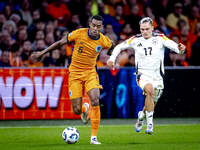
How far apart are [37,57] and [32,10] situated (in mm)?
6153

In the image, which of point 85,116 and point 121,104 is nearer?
point 85,116

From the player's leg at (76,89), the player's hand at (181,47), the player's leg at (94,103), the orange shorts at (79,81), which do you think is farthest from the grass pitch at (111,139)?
the player's hand at (181,47)

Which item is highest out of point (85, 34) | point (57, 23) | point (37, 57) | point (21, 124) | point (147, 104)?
point (57, 23)

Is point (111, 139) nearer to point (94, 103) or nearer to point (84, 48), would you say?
point (94, 103)

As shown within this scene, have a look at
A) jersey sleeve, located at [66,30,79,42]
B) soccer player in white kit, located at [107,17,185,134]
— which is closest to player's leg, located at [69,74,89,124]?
jersey sleeve, located at [66,30,79,42]

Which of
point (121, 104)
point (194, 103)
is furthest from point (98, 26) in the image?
point (194, 103)

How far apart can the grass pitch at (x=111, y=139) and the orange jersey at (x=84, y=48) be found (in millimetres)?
1345

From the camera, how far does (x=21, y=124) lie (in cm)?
970

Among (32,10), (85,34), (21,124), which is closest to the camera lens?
(85,34)

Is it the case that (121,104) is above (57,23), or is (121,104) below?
below

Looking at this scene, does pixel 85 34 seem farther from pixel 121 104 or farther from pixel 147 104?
pixel 121 104

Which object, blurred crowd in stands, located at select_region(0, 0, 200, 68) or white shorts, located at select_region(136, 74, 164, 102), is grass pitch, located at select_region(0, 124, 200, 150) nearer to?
white shorts, located at select_region(136, 74, 164, 102)

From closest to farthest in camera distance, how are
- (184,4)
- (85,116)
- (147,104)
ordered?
(147,104)
(85,116)
(184,4)

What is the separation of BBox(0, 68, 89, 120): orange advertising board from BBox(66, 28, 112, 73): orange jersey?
116 inches
